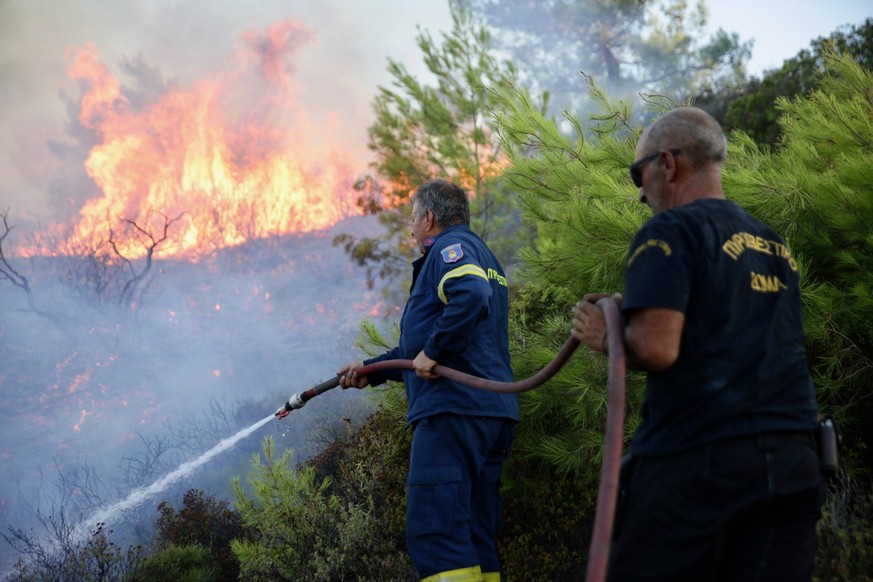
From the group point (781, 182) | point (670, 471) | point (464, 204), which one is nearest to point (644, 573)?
point (670, 471)

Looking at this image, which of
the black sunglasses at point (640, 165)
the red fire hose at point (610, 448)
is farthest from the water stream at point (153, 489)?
the black sunglasses at point (640, 165)

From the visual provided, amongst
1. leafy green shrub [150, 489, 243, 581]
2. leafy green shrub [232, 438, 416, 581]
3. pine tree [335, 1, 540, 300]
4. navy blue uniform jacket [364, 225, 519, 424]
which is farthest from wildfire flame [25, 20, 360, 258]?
navy blue uniform jacket [364, 225, 519, 424]

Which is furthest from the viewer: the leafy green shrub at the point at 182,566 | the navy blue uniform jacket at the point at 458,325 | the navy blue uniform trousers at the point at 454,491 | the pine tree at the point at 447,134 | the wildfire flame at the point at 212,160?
the wildfire flame at the point at 212,160

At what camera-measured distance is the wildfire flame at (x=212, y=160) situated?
560 inches

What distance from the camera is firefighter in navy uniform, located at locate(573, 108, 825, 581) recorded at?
179 centimetres

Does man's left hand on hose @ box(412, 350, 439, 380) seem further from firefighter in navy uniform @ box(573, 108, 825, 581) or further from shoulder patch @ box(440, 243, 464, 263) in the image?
firefighter in navy uniform @ box(573, 108, 825, 581)

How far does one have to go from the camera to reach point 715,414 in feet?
5.93

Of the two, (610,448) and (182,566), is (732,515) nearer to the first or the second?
(610,448)

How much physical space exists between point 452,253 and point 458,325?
0.37m

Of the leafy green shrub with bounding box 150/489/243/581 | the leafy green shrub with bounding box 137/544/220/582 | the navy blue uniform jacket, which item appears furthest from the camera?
the leafy green shrub with bounding box 150/489/243/581

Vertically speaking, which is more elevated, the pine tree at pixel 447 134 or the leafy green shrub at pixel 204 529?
the pine tree at pixel 447 134

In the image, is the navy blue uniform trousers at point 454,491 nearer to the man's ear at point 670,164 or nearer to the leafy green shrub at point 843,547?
the leafy green shrub at point 843,547

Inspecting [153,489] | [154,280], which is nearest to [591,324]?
Answer: [153,489]

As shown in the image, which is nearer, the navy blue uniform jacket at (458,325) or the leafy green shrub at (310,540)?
the navy blue uniform jacket at (458,325)
